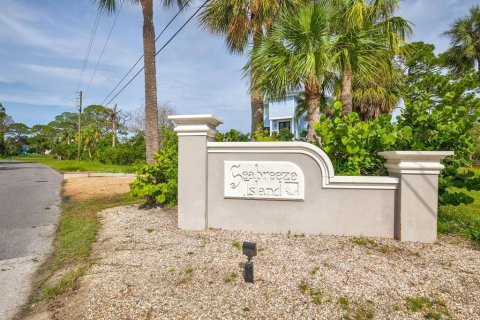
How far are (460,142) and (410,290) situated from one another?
3.43 metres

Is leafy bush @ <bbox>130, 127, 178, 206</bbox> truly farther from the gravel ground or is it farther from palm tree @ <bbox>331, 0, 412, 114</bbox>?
palm tree @ <bbox>331, 0, 412, 114</bbox>

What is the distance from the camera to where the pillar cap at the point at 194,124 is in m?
5.37

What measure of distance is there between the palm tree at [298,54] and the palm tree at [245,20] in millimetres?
1566

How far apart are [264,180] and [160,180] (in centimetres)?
319

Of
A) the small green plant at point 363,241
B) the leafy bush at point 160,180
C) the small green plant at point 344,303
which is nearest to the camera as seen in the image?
the small green plant at point 344,303

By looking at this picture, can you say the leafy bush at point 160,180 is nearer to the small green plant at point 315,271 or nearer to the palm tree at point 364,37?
the small green plant at point 315,271

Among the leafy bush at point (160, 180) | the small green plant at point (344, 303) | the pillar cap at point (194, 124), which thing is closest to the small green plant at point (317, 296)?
the small green plant at point (344, 303)

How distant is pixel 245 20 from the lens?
10.5m

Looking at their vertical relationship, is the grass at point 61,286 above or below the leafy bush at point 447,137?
below

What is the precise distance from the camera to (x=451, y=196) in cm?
539

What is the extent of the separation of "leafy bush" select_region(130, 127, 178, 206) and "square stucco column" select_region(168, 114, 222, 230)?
1708mm

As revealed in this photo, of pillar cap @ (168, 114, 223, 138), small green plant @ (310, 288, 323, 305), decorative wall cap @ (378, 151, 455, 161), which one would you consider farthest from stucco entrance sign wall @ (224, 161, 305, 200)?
small green plant @ (310, 288, 323, 305)

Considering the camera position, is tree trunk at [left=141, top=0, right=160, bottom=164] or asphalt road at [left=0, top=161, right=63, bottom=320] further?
tree trunk at [left=141, top=0, right=160, bottom=164]

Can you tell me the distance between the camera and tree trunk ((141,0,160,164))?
942cm
